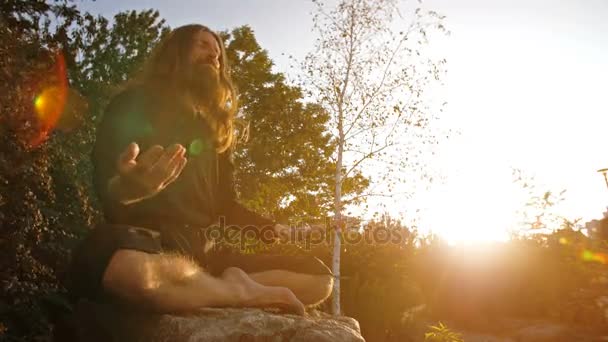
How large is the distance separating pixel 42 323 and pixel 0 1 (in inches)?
219

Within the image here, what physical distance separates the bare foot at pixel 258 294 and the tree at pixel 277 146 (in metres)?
8.49

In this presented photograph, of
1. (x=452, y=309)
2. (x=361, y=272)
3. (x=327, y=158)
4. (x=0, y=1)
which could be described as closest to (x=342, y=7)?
(x=327, y=158)

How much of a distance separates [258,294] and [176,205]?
2.08ft

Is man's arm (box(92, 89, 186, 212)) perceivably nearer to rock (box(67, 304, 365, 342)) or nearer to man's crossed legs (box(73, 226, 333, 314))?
man's crossed legs (box(73, 226, 333, 314))

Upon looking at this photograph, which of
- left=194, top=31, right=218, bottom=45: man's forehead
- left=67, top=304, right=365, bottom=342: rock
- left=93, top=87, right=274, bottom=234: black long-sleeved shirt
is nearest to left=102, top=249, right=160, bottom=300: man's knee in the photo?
left=67, top=304, right=365, bottom=342: rock

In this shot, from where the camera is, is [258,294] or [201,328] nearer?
[201,328]

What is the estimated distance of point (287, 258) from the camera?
2488 mm

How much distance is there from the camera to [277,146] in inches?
555

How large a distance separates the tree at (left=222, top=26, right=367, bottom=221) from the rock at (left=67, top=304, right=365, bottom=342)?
8.65m

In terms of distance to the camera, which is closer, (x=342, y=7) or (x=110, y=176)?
(x=110, y=176)

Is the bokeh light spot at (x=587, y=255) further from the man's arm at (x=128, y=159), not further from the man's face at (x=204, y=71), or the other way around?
the man's arm at (x=128, y=159)

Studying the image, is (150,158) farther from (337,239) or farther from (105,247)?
(337,239)

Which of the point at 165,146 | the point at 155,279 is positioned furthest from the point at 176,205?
the point at 155,279

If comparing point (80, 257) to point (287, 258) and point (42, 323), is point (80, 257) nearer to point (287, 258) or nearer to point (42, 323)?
point (287, 258)
